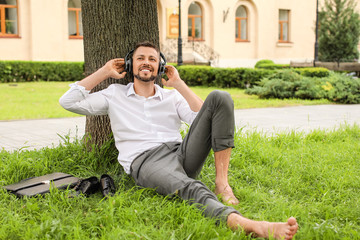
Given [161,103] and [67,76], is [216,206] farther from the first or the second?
[67,76]

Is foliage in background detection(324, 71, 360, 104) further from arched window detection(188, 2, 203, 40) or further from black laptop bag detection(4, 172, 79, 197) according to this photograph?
arched window detection(188, 2, 203, 40)

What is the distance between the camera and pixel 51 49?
75.3 ft

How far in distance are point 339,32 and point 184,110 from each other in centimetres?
2725

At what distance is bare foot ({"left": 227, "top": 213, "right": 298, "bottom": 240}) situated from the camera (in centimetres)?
270

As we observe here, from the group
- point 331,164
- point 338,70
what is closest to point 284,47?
point 338,70

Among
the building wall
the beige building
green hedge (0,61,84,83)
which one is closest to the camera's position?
green hedge (0,61,84,83)

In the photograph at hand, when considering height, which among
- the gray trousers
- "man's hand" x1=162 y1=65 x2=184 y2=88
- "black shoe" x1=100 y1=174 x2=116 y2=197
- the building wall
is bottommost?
"black shoe" x1=100 y1=174 x2=116 y2=197

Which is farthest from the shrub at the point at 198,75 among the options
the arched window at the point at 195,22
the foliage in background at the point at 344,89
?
the arched window at the point at 195,22

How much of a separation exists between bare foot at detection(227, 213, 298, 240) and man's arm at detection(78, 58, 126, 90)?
5.34ft

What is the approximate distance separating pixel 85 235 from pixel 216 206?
832 mm

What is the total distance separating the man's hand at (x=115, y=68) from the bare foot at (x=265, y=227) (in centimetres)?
166

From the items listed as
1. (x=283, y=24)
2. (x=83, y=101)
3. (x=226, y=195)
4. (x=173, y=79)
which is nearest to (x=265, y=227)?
(x=226, y=195)

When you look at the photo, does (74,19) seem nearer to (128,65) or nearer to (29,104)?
(29,104)

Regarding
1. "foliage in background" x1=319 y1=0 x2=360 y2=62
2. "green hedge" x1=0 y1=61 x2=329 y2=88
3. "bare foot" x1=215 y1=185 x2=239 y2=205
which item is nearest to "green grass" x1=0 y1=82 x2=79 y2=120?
"green hedge" x1=0 y1=61 x2=329 y2=88
